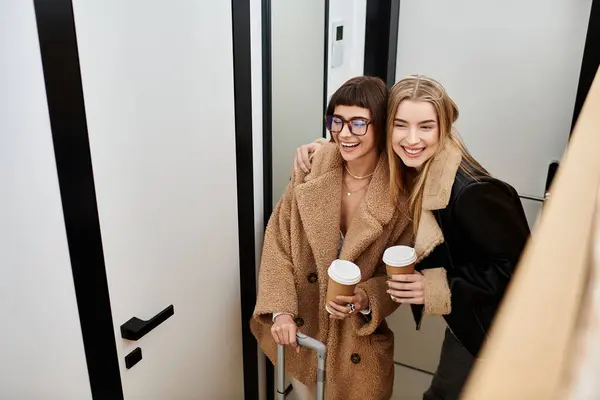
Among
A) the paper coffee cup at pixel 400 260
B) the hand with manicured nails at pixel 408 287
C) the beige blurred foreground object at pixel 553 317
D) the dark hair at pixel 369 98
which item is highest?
the beige blurred foreground object at pixel 553 317

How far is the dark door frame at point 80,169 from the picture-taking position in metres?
0.95

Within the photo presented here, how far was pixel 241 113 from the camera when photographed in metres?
1.56

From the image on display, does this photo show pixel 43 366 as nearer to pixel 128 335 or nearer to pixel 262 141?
pixel 128 335

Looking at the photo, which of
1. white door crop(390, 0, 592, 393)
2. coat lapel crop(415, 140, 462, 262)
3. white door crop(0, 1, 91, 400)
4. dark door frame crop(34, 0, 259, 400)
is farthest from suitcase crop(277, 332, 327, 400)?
white door crop(390, 0, 592, 393)

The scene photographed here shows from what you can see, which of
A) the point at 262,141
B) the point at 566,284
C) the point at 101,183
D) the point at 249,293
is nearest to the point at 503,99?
the point at 262,141

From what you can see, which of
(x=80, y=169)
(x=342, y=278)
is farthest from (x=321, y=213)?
(x=80, y=169)

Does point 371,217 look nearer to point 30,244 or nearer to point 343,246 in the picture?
point 343,246

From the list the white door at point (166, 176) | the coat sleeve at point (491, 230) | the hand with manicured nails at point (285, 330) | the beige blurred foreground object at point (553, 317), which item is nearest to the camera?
the beige blurred foreground object at point (553, 317)

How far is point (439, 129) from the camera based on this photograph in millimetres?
1359

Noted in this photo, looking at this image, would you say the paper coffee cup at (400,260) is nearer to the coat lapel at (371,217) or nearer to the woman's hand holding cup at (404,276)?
the woman's hand holding cup at (404,276)

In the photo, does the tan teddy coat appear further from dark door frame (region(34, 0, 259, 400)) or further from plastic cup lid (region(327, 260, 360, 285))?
dark door frame (region(34, 0, 259, 400))

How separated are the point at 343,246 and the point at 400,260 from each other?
0.72 ft

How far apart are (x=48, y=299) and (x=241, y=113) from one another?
737 millimetres

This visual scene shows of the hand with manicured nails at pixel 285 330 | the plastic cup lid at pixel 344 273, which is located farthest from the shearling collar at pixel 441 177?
the hand with manicured nails at pixel 285 330
